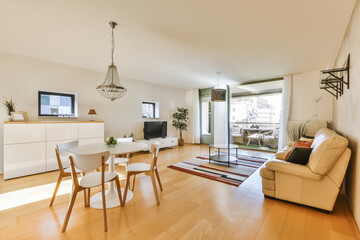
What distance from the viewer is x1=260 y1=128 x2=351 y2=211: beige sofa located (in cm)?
192

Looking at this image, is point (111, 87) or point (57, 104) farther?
point (57, 104)

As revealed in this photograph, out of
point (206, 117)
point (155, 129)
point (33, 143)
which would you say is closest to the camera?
point (33, 143)

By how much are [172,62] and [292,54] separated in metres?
2.68

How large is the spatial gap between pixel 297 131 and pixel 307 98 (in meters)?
1.05

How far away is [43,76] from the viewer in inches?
150

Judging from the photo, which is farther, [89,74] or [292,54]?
[89,74]

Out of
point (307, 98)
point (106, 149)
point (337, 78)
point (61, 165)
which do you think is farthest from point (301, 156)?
point (307, 98)

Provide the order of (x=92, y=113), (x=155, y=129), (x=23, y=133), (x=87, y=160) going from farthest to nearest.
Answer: (x=155, y=129)
(x=92, y=113)
(x=23, y=133)
(x=87, y=160)

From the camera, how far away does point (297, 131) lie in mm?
4715

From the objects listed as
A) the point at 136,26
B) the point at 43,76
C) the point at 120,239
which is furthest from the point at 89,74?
the point at 120,239

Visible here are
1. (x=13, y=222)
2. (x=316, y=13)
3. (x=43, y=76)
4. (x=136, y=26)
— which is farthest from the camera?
(x=43, y=76)

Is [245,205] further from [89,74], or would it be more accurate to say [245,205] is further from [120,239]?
[89,74]

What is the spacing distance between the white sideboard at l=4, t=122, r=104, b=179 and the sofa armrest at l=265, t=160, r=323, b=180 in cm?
413

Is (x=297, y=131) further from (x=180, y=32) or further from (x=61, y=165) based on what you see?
(x=61, y=165)
